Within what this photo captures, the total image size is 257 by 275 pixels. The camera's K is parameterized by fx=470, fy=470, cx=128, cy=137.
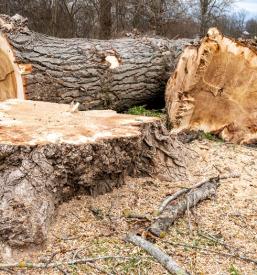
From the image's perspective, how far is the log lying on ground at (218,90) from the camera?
4.83m

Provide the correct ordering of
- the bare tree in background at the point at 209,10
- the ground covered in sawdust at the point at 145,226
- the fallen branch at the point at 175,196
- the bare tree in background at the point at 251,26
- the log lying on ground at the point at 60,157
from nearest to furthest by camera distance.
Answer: the ground covered in sawdust at the point at 145,226 < the log lying on ground at the point at 60,157 < the fallen branch at the point at 175,196 < the bare tree in background at the point at 209,10 < the bare tree in background at the point at 251,26

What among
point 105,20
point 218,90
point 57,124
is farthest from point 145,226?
point 105,20

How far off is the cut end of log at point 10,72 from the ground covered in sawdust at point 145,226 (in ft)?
6.61

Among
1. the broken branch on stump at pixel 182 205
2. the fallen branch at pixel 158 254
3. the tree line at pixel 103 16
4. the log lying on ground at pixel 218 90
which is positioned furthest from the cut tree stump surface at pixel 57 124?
the tree line at pixel 103 16

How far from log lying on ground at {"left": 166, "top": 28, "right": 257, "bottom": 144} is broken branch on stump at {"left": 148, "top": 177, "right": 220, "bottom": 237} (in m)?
1.34

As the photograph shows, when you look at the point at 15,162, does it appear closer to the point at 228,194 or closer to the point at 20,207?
the point at 20,207

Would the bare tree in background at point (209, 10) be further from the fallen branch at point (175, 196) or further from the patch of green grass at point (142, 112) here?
the fallen branch at point (175, 196)

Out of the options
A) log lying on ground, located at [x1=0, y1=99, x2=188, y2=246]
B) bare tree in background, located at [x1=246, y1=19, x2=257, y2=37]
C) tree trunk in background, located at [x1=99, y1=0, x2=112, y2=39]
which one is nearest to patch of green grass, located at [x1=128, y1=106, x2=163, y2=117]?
log lying on ground, located at [x1=0, y1=99, x2=188, y2=246]

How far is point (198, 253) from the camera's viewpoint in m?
2.75

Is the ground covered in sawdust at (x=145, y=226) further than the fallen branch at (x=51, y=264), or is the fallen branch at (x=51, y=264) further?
the ground covered in sawdust at (x=145, y=226)

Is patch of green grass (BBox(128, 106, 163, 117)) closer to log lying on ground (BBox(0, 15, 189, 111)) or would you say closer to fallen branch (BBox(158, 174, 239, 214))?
log lying on ground (BBox(0, 15, 189, 111))

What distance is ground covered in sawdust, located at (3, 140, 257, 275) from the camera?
2.62 meters

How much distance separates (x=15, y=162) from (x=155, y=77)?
11.1ft

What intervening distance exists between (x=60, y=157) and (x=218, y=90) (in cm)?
253
